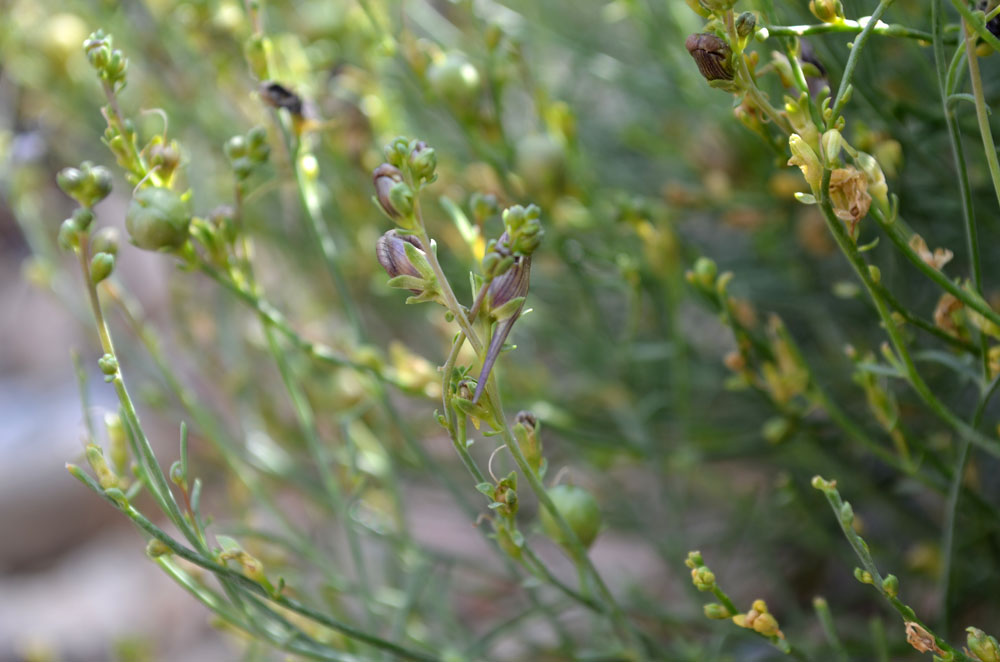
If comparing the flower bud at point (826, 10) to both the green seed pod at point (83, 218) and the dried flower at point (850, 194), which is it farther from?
the green seed pod at point (83, 218)

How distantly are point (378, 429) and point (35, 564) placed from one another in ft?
5.03

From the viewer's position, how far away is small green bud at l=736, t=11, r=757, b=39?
0.41 metres

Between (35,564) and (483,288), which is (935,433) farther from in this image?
(35,564)

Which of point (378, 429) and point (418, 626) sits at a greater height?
point (378, 429)

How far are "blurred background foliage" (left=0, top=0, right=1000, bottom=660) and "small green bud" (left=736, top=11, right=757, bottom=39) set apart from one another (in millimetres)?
121

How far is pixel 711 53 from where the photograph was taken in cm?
41

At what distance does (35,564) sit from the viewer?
80.7 inches

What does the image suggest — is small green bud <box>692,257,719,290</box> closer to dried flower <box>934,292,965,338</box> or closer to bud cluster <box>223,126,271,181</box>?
dried flower <box>934,292,965,338</box>

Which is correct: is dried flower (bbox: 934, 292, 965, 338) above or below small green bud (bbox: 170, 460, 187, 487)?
below

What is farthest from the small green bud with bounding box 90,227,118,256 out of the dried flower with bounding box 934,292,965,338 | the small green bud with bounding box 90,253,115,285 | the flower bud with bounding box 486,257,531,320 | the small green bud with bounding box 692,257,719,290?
the dried flower with bounding box 934,292,965,338

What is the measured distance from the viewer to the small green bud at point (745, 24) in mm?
409

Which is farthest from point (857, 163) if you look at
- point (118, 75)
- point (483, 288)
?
point (118, 75)

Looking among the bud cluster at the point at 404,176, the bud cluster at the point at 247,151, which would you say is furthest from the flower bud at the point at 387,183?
A: the bud cluster at the point at 247,151

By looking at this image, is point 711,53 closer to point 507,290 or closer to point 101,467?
point 507,290
